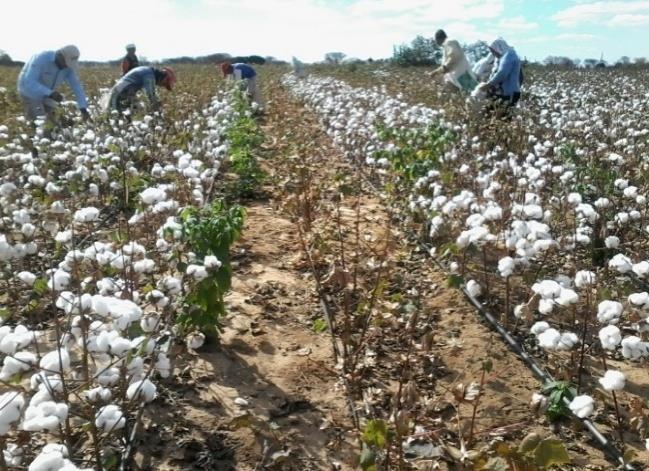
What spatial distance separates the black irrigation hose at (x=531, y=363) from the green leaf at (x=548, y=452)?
1.57 ft

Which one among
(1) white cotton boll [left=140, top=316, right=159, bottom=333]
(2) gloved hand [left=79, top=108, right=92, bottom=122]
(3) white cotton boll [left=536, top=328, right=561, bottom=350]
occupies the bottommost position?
(3) white cotton boll [left=536, top=328, right=561, bottom=350]

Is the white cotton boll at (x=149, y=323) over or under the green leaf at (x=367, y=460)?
over

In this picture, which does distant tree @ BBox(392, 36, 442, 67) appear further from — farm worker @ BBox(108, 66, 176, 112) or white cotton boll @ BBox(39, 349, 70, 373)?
white cotton boll @ BBox(39, 349, 70, 373)

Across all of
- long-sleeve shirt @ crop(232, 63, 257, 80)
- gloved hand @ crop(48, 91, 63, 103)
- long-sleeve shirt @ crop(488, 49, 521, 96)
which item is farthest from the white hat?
long-sleeve shirt @ crop(488, 49, 521, 96)

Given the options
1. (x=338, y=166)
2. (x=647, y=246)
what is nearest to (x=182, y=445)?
(x=647, y=246)

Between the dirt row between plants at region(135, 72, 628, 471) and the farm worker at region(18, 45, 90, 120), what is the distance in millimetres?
4522

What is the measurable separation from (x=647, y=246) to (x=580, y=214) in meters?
0.95

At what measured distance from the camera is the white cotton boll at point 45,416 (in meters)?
1.76

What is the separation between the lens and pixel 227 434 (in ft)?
9.52

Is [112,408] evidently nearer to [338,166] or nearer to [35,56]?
[338,166]

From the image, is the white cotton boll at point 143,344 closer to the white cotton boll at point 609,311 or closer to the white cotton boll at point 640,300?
the white cotton boll at point 609,311

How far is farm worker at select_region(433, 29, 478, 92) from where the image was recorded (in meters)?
9.63

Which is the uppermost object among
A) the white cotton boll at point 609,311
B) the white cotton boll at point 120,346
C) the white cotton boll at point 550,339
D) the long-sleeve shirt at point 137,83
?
the long-sleeve shirt at point 137,83

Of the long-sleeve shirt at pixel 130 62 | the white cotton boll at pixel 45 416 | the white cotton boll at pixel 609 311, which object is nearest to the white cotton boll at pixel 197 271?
the white cotton boll at pixel 45 416
